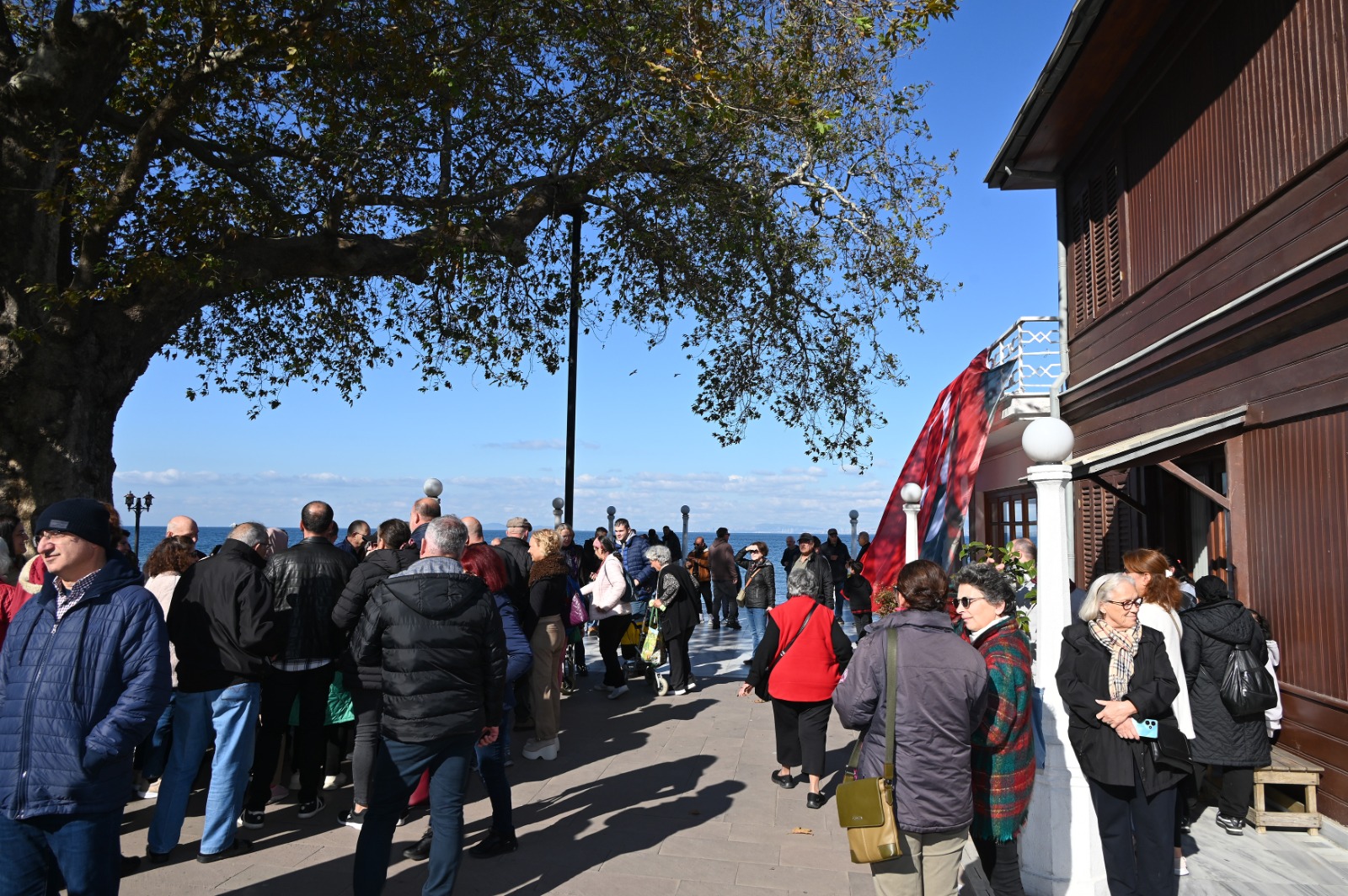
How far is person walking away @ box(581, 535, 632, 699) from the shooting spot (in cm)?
1080

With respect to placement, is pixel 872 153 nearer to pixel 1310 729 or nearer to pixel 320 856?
pixel 1310 729

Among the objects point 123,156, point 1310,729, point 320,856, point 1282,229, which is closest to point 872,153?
point 1282,229

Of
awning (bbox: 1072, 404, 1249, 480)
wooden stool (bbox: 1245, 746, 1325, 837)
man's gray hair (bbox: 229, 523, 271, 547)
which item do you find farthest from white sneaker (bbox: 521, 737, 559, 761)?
awning (bbox: 1072, 404, 1249, 480)

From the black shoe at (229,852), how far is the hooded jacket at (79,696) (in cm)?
195

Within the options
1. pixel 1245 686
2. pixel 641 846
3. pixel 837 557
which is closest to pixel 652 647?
pixel 641 846

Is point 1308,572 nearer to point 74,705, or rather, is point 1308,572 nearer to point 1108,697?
point 1108,697

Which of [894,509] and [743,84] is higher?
[743,84]

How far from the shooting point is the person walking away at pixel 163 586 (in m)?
6.01

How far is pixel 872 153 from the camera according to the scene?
39.9ft

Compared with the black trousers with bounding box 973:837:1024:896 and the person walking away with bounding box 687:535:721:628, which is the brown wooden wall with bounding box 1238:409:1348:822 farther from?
the person walking away with bounding box 687:535:721:628

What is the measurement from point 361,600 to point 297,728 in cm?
146

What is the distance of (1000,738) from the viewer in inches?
163

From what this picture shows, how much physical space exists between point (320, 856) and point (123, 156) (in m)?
9.01

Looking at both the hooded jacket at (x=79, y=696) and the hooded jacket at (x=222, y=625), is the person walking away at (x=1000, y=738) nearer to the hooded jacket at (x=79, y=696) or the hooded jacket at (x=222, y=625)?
the hooded jacket at (x=79, y=696)
